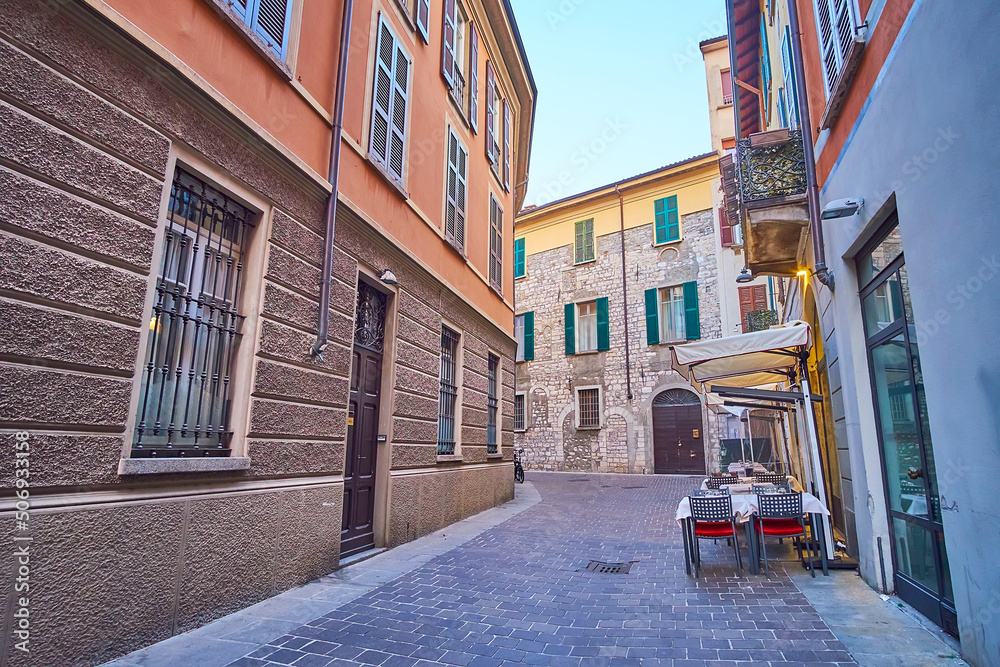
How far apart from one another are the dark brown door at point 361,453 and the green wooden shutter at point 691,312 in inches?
581

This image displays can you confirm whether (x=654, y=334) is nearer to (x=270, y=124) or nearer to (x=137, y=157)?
(x=270, y=124)

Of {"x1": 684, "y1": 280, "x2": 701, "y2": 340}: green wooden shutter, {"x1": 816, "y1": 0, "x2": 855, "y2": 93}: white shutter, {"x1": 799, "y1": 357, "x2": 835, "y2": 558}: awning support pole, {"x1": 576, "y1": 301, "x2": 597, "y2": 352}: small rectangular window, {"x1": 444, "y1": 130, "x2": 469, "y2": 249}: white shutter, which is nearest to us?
{"x1": 816, "y1": 0, "x2": 855, "y2": 93}: white shutter

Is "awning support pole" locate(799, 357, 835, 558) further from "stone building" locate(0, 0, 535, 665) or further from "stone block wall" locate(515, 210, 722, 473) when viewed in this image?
"stone block wall" locate(515, 210, 722, 473)

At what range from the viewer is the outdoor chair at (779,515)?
5.76 m

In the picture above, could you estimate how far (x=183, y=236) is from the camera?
4273mm

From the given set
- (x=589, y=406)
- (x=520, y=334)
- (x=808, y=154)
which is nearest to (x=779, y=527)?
(x=808, y=154)

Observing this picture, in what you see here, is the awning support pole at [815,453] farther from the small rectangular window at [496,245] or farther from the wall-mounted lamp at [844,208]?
the small rectangular window at [496,245]

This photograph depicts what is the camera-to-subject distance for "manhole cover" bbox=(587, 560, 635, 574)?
6020 mm

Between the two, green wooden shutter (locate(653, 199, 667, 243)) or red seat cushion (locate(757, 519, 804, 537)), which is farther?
green wooden shutter (locate(653, 199, 667, 243))

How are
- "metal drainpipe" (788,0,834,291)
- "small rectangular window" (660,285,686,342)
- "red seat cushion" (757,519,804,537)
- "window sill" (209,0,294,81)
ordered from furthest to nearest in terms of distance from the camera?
"small rectangular window" (660,285,686,342)
"metal drainpipe" (788,0,834,291)
"red seat cushion" (757,519,804,537)
"window sill" (209,0,294,81)

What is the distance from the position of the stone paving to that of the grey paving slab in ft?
0.05

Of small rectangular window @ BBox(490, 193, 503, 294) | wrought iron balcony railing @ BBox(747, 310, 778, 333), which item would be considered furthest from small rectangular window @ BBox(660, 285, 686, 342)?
small rectangular window @ BBox(490, 193, 503, 294)

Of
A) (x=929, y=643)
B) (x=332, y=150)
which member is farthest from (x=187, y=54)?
A: (x=929, y=643)

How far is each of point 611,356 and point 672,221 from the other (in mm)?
5533
